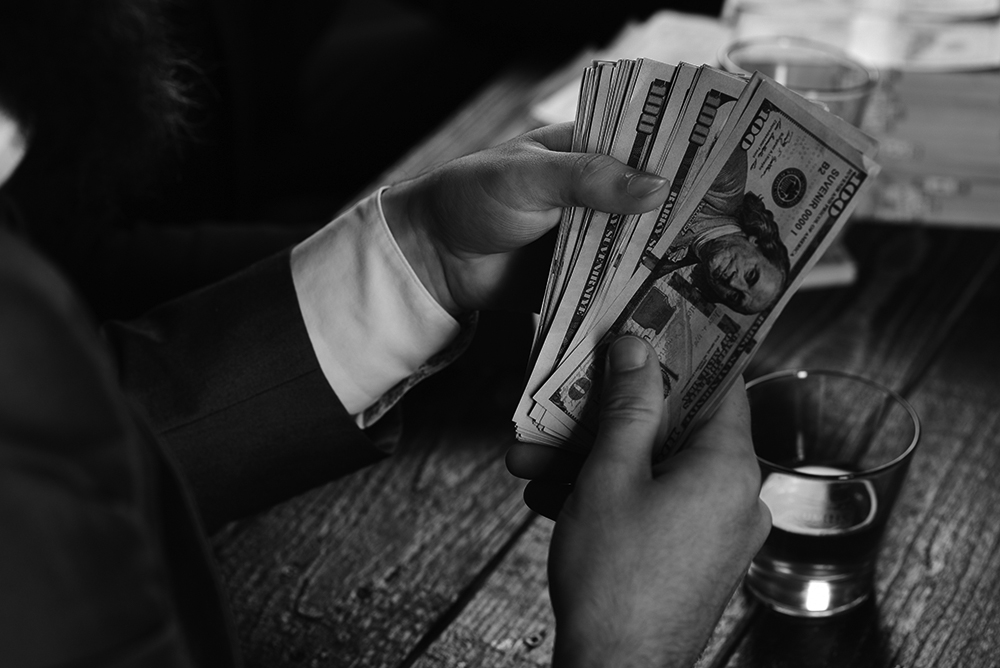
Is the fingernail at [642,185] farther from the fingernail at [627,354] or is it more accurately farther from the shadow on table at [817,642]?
the shadow on table at [817,642]

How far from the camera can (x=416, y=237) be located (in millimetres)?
897

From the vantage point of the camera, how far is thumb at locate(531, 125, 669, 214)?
0.74 m

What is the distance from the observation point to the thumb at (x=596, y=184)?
2.43 ft

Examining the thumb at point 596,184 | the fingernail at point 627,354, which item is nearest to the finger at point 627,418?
the fingernail at point 627,354

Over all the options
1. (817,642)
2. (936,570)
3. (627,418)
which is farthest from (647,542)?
(936,570)

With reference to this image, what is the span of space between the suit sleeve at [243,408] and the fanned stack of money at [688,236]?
186 millimetres

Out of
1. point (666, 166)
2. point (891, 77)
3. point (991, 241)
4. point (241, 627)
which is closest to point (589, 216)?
point (666, 166)

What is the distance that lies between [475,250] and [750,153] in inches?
9.7

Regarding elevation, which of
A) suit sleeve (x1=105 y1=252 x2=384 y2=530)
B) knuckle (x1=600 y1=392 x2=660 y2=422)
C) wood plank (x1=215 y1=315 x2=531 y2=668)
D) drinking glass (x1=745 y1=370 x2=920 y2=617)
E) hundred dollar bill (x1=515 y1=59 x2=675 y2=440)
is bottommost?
wood plank (x1=215 y1=315 x2=531 y2=668)

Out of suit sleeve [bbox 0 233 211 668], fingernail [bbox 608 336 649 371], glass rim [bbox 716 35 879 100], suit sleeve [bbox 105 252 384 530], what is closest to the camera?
suit sleeve [bbox 0 233 211 668]

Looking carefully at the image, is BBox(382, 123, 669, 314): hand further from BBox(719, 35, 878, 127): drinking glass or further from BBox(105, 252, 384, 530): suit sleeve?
BBox(719, 35, 878, 127): drinking glass

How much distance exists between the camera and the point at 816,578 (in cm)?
75

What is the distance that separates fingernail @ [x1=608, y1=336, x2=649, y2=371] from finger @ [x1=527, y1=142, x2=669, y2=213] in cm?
10

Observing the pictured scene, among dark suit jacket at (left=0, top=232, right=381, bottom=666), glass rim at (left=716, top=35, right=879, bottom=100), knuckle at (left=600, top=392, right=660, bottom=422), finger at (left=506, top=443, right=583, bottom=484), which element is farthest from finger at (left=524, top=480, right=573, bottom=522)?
glass rim at (left=716, top=35, right=879, bottom=100)
